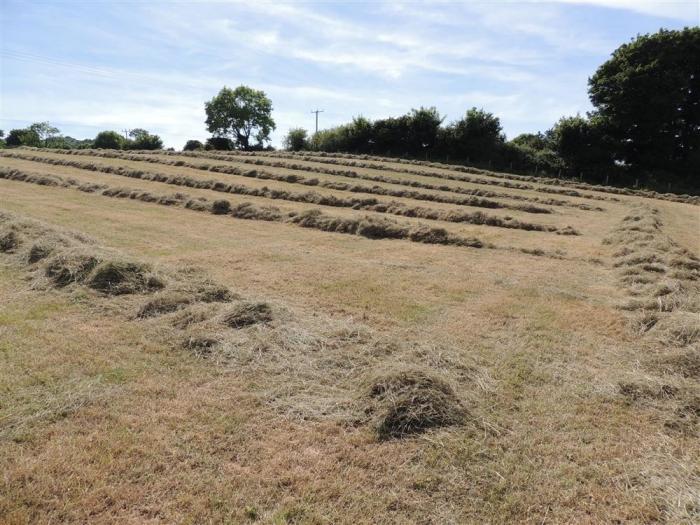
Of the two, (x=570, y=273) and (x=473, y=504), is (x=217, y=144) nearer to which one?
(x=570, y=273)

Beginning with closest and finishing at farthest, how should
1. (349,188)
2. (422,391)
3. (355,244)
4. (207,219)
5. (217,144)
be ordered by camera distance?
(422,391), (355,244), (207,219), (349,188), (217,144)

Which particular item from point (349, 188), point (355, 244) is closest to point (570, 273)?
point (355, 244)

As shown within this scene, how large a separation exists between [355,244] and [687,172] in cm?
3466

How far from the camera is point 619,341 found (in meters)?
5.86

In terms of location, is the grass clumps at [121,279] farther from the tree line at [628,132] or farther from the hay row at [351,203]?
the tree line at [628,132]

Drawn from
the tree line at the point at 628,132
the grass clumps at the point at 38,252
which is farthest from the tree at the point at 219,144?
the grass clumps at the point at 38,252

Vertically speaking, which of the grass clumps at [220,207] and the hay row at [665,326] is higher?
the grass clumps at [220,207]

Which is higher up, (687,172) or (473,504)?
(687,172)

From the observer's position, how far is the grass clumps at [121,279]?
262 inches

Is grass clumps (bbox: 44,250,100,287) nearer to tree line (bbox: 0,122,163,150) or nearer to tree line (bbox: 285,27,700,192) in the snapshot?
tree line (bbox: 285,27,700,192)

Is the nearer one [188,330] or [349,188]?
[188,330]

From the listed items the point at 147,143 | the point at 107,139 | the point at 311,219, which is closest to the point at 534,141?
the point at 311,219

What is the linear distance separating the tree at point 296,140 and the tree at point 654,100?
31.4m

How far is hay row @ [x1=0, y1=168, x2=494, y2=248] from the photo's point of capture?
11.9 m
